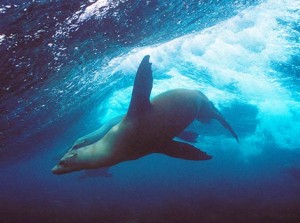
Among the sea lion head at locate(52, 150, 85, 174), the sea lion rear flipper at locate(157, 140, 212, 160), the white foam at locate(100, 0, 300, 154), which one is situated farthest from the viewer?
the white foam at locate(100, 0, 300, 154)

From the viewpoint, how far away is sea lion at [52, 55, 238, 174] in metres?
4.18

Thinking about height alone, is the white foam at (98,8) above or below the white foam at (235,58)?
above

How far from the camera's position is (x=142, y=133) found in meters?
4.38

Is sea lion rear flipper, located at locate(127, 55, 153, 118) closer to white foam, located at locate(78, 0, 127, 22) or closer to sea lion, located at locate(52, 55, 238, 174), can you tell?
sea lion, located at locate(52, 55, 238, 174)

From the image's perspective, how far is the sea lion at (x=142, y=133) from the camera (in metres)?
4.18

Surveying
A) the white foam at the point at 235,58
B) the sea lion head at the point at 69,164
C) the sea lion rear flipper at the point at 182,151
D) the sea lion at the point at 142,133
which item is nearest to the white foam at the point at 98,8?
the sea lion at the point at 142,133

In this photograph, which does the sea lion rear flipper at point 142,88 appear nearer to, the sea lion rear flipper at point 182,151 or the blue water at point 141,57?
the sea lion rear flipper at point 182,151

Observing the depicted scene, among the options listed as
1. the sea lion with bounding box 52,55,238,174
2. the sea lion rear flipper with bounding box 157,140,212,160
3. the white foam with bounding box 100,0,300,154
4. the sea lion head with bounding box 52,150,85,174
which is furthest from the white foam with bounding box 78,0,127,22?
the white foam with bounding box 100,0,300,154

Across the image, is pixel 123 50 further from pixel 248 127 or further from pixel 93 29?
pixel 248 127

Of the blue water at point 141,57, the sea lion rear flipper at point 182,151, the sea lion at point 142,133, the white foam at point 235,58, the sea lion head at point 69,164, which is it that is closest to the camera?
the sea lion head at point 69,164

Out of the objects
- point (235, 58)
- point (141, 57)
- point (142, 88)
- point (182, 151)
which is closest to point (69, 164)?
point (142, 88)

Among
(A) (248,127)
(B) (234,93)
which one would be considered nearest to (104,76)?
(B) (234,93)

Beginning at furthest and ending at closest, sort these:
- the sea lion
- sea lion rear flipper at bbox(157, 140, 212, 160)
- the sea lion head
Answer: sea lion rear flipper at bbox(157, 140, 212, 160) → the sea lion → the sea lion head

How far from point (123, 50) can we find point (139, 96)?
13.9 ft
